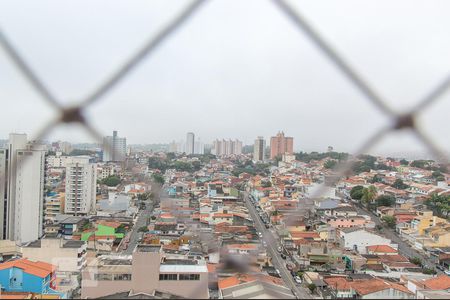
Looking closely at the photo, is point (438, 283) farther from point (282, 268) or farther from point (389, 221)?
point (389, 221)

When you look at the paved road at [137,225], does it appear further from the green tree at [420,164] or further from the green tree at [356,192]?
the green tree at [420,164]

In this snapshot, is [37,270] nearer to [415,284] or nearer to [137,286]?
[137,286]

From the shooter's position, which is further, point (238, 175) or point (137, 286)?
point (238, 175)

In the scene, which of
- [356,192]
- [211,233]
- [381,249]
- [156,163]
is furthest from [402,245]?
[211,233]

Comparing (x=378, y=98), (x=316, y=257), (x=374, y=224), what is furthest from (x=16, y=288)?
(x=374, y=224)

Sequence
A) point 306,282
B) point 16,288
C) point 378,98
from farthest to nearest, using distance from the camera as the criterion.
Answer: point 306,282 → point 16,288 → point 378,98

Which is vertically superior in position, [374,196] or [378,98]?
[378,98]

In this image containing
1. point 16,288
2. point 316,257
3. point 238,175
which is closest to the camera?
point 16,288

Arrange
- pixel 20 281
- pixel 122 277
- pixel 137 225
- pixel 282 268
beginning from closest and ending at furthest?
pixel 122 277
pixel 20 281
pixel 282 268
pixel 137 225
